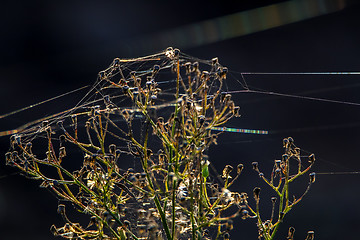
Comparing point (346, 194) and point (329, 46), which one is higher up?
point (329, 46)

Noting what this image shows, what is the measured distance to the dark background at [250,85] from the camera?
7.43ft

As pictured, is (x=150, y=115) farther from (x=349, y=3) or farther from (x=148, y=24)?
(x=349, y=3)

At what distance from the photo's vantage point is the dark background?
2.26 meters

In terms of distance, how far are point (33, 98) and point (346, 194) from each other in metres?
1.76

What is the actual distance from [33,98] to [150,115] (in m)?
1.99

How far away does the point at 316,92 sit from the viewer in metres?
2.31

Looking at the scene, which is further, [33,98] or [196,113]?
[33,98]

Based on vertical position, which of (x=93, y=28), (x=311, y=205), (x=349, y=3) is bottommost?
(x=311, y=205)

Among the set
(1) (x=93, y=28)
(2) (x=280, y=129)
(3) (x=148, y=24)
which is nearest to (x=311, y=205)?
(2) (x=280, y=129)

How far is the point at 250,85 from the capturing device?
2.21 m

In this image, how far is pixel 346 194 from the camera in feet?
7.72

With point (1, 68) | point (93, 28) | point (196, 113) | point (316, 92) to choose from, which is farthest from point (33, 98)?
point (196, 113)

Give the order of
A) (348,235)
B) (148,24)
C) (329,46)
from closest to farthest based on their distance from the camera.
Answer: (348,235) < (329,46) < (148,24)

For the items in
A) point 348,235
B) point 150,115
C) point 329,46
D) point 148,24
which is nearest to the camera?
point 150,115
